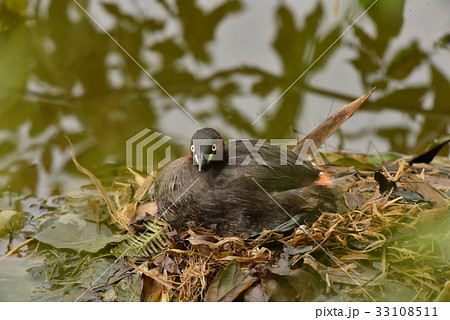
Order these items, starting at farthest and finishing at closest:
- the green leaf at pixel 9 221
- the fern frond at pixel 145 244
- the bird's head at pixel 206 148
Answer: the green leaf at pixel 9 221, the bird's head at pixel 206 148, the fern frond at pixel 145 244

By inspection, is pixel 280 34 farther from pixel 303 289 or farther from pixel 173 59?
pixel 303 289

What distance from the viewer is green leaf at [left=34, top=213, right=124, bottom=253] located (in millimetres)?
2412

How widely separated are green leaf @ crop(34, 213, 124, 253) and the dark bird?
34 cm

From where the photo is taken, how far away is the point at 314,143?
291 cm

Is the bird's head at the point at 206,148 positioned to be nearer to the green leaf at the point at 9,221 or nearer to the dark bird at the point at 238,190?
the dark bird at the point at 238,190

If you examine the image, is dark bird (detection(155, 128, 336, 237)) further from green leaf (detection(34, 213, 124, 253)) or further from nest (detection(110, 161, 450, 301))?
green leaf (detection(34, 213, 124, 253))

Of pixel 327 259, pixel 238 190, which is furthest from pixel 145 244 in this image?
pixel 327 259

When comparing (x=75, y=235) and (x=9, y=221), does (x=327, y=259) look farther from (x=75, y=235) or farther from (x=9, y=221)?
(x=9, y=221)

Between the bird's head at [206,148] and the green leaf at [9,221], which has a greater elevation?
the bird's head at [206,148]

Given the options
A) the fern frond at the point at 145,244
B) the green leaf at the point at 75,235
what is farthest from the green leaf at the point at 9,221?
the fern frond at the point at 145,244

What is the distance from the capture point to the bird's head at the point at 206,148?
2.35 metres

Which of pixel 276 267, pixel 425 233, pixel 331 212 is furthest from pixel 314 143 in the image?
pixel 276 267

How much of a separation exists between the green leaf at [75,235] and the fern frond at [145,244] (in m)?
0.08

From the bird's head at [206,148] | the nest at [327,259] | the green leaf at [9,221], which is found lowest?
the nest at [327,259]
